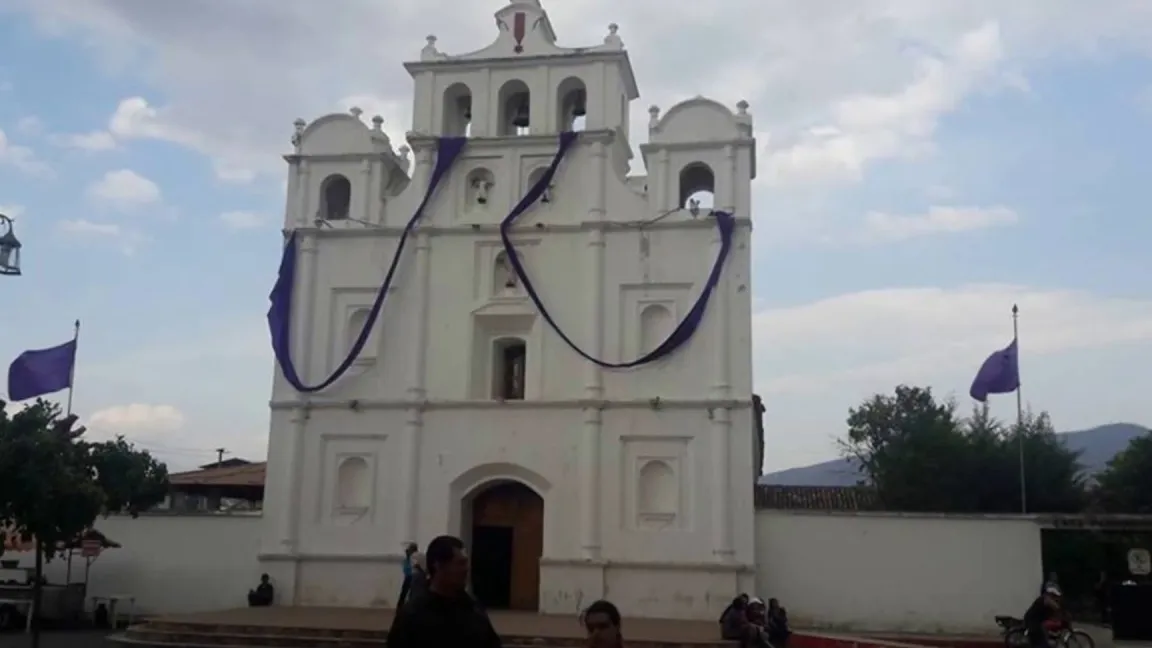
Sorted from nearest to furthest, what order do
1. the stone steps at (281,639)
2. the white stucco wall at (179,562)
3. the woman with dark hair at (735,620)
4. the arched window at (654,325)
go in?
the woman with dark hair at (735,620), the stone steps at (281,639), the arched window at (654,325), the white stucco wall at (179,562)

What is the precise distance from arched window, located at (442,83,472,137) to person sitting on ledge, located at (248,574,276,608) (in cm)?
1033

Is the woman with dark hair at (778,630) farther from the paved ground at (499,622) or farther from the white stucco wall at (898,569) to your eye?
the white stucco wall at (898,569)

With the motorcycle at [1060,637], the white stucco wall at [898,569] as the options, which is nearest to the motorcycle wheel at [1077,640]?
the motorcycle at [1060,637]

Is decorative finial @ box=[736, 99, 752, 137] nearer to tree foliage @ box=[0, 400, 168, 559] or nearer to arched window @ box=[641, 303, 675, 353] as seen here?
arched window @ box=[641, 303, 675, 353]

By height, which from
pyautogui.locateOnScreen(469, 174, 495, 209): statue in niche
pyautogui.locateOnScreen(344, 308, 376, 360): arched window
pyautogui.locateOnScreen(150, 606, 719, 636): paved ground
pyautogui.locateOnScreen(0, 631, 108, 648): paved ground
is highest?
pyautogui.locateOnScreen(469, 174, 495, 209): statue in niche

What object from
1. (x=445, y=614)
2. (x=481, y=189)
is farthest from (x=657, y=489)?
(x=445, y=614)

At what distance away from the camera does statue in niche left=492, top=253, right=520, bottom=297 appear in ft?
81.8

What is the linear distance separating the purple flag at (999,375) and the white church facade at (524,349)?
5447 mm

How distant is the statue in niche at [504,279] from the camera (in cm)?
2494

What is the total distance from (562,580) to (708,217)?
793 cm

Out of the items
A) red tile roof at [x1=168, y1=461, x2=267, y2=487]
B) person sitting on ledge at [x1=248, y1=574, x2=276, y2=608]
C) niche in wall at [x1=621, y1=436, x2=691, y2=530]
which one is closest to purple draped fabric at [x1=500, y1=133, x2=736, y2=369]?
niche in wall at [x1=621, y1=436, x2=691, y2=530]

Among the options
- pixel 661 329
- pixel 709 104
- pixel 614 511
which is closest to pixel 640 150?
pixel 709 104

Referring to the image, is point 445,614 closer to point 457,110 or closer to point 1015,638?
point 1015,638

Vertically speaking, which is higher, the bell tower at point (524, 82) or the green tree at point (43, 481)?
the bell tower at point (524, 82)
